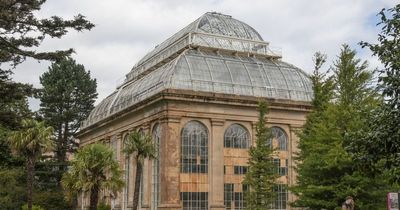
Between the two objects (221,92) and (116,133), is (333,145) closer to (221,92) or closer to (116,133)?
(221,92)

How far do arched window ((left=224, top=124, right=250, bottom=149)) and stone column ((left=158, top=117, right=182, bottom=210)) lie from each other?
4.96 m

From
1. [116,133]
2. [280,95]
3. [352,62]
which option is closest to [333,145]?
[352,62]

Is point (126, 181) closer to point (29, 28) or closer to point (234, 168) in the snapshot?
point (234, 168)

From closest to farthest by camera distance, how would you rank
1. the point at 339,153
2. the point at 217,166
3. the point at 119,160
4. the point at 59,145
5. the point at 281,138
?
the point at 339,153 → the point at 217,166 → the point at 281,138 → the point at 119,160 → the point at 59,145

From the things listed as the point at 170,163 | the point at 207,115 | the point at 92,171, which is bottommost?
the point at 92,171

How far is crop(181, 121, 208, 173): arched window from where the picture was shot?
1988 inches

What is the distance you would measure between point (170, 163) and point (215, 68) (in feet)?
35.4

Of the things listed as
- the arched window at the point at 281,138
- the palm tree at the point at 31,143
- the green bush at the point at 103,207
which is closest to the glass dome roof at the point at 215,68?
the arched window at the point at 281,138

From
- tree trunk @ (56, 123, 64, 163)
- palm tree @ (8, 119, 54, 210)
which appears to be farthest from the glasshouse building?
tree trunk @ (56, 123, 64, 163)

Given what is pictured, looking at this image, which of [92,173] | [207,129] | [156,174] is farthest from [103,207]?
[207,129]

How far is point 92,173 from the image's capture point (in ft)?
147

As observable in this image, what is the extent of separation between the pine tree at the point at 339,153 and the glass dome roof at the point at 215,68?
1996 centimetres

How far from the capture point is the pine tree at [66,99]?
80.2m

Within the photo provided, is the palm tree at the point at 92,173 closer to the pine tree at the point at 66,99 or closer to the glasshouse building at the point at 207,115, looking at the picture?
the glasshouse building at the point at 207,115
